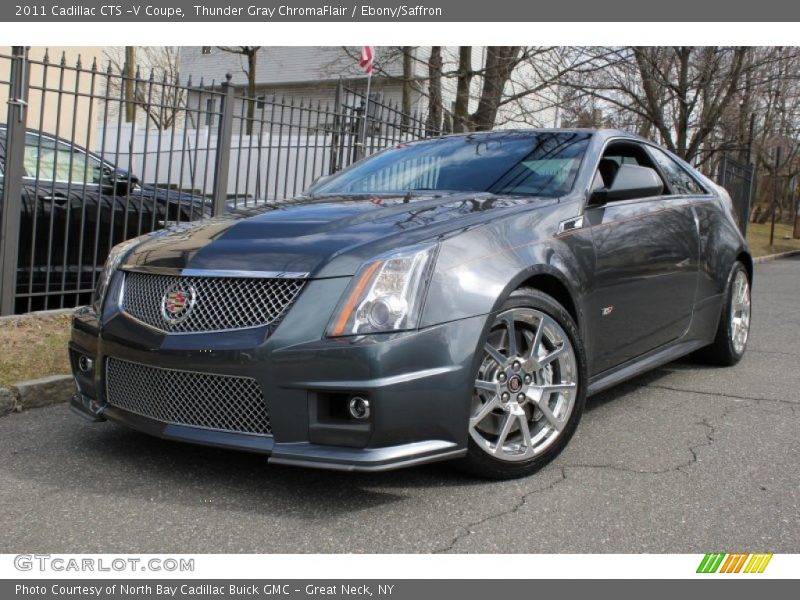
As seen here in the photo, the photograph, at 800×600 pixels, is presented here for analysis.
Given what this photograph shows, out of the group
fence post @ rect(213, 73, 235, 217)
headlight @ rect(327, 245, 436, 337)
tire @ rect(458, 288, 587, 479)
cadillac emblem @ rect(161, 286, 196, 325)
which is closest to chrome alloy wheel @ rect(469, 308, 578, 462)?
tire @ rect(458, 288, 587, 479)

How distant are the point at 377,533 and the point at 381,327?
732mm

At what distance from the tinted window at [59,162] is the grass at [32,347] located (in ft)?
4.32

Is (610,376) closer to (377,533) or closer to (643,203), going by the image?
(643,203)

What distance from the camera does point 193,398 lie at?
3.12m

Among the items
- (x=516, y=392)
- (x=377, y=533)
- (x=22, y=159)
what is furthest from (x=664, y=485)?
(x=22, y=159)

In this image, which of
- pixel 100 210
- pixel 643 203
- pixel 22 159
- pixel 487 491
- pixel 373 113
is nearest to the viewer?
pixel 487 491

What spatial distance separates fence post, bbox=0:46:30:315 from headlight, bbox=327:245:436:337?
3.95 metres

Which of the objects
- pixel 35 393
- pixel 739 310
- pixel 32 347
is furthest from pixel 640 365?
pixel 32 347

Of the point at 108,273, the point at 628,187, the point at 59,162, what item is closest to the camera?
the point at 108,273

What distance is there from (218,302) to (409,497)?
107cm

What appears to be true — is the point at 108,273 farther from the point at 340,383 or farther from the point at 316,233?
→ the point at 340,383

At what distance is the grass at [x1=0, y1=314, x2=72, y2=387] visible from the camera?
4.81m

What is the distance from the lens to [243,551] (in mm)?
2688

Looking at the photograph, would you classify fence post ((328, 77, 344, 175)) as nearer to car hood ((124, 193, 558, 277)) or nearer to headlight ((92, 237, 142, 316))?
car hood ((124, 193, 558, 277))
